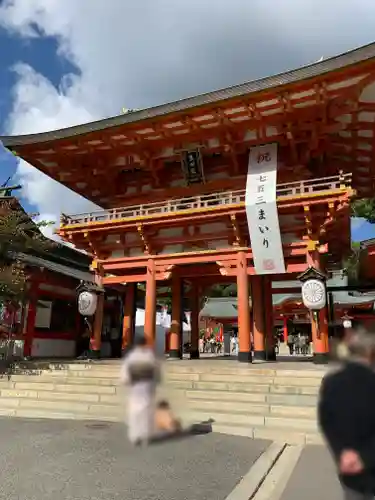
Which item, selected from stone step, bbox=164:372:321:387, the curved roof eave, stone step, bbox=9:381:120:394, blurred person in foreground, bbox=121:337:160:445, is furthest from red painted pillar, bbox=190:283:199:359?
blurred person in foreground, bbox=121:337:160:445

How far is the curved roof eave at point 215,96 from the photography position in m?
11.0

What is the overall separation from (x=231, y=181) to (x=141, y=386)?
14.2 metres

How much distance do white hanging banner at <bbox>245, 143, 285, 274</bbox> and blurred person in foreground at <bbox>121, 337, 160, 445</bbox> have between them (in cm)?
1179

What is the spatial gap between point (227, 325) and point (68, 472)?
29740mm

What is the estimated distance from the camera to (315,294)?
11.8m

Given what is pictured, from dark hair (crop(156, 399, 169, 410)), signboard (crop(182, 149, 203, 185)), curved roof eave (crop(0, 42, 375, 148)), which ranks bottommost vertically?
dark hair (crop(156, 399, 169, 410))

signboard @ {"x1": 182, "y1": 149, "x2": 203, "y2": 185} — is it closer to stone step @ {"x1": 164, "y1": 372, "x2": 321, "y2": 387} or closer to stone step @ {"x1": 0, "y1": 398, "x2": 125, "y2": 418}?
stone step @ {"x1": 164, "y1": 372, "x2": 321, "y2": 387}

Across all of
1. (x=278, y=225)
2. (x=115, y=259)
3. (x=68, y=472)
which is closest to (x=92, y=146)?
(x=115, y=259)

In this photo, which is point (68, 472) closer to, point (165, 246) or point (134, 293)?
point (165, 246)

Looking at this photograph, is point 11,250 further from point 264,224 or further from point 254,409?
point 254,409

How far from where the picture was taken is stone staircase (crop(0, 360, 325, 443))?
7.62 meters

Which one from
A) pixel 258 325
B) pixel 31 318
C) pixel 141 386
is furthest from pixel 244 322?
pixel 141 386

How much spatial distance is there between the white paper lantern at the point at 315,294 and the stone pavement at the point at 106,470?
6.19m

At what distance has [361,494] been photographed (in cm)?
211
